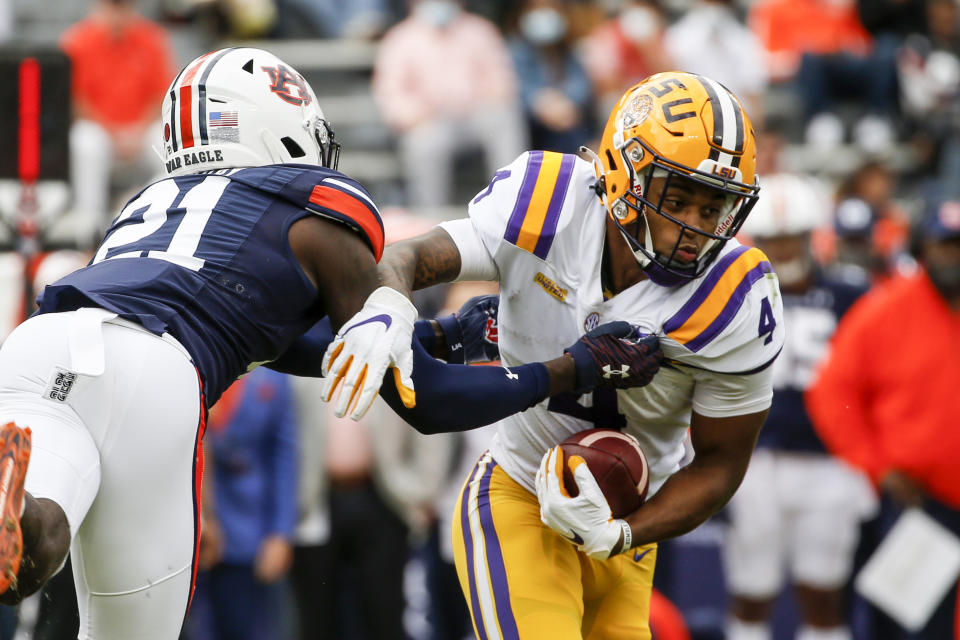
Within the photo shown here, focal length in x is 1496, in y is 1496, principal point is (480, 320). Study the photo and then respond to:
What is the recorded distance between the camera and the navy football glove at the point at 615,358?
362 centimetres

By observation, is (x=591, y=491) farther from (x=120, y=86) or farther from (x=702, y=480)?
(x=120, y=86)

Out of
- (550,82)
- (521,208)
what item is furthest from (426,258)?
(550,82)

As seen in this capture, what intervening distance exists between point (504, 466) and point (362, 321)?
82 centimetres

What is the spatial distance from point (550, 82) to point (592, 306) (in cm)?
620

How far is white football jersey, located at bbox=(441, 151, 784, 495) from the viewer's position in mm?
3732

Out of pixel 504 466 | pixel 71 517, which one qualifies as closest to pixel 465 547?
pixel 504 466

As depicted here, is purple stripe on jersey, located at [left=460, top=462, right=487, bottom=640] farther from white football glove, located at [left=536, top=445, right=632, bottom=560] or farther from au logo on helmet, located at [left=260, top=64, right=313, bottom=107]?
au logo on helmet, located at [left=260, top=64, right=313, bottom=107]

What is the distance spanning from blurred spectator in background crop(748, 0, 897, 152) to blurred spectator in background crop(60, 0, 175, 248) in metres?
4.49

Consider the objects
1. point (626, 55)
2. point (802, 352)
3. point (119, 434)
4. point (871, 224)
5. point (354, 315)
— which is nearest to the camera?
point (119, 434)

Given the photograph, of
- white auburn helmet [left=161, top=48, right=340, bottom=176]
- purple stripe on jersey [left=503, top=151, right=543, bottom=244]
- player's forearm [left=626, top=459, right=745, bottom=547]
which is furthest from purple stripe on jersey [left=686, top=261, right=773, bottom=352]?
white auburn helmet [left=161, top=48, right=340, bottom=176]

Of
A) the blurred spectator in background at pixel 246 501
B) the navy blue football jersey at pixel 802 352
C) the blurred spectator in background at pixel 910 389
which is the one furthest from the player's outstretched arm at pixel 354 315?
the navy blue football jersey at pixel 802 352

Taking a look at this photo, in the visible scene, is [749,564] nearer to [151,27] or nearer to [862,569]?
[862,569]

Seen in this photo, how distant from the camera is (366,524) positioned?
7.02m

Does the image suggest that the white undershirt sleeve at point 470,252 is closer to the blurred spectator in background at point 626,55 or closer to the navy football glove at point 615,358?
the navy football glove at point 615,358
